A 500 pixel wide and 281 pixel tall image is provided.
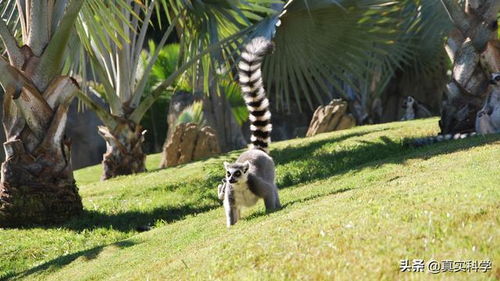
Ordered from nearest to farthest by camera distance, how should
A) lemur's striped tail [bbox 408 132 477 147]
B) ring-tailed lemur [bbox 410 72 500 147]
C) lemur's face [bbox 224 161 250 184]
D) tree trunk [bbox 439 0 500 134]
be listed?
lemur's face [bbox 224 161 250 184] → ring-tailed lemur [bbox 410 72 500 147] → lemur's striped tail [bbox 408 132 477 147] → tree trunk [bbox 439 0 500 134]

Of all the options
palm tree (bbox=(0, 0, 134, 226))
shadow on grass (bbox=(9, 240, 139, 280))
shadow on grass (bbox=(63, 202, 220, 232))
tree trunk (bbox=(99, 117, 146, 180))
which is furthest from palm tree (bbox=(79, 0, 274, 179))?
shadow on grass (bbox=(9, 240, 139, 280))

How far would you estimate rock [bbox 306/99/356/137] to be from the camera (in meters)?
26.0

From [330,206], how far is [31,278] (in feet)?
15.6

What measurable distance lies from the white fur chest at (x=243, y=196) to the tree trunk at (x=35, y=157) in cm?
554

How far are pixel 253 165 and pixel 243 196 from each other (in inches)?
19.8

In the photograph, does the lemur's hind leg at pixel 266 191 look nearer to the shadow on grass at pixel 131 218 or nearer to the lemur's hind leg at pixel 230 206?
the lemur's hind leg at pixel 230 206

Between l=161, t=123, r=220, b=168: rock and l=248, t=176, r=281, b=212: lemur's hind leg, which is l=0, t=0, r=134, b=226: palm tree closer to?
l=248, t=176, r=281, b=212: lemur's hind leg

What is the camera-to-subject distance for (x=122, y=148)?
785 inches

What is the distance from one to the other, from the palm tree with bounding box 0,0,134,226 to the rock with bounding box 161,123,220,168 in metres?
9.04

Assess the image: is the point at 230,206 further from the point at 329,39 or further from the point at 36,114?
the point at 329,39

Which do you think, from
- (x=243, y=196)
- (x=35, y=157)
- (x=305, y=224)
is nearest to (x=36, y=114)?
(x=35, y=157)

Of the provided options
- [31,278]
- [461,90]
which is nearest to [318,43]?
[461,90]

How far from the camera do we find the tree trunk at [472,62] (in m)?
17.4

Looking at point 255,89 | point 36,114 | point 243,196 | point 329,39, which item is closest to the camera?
point 243,196
